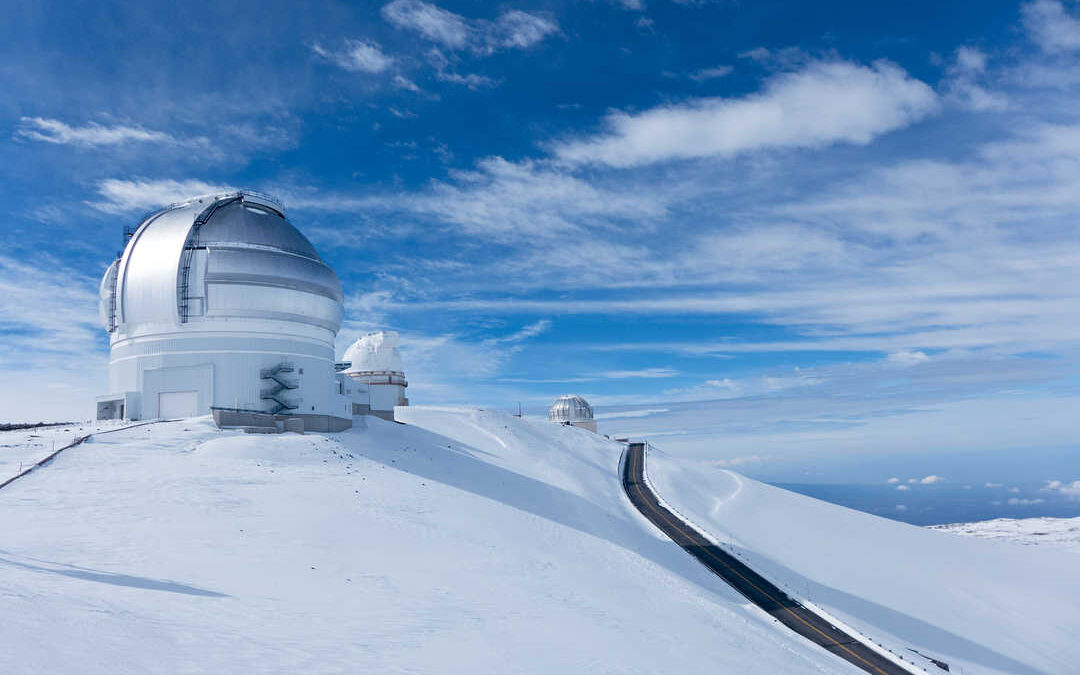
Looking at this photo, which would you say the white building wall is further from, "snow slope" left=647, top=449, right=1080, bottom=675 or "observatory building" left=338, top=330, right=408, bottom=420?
"observatory building" left=338, top=330, right=408, bottom=420

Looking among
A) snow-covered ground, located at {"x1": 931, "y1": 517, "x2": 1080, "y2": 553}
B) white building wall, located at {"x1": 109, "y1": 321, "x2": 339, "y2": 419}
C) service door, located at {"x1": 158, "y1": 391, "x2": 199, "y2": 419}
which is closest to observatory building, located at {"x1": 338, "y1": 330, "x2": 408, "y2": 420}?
white building wall, located at {"x1": 109, "y1": 321, "x2": 339, "y2": 419}

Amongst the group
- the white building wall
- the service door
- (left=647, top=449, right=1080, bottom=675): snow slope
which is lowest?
(left=647, top=449, right=1080, bottom=675): snow slope

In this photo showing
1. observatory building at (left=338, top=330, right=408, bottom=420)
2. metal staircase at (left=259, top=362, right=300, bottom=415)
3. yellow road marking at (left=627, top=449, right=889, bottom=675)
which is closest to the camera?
yellow road marking at (left=627, top=449, right=889, bottom=675)

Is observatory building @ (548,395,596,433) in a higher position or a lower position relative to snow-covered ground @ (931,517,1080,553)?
higher

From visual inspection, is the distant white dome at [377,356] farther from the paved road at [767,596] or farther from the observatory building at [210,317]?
the paved road at [767,596]

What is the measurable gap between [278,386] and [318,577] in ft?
87.8

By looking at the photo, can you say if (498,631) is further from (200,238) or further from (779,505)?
(779,505)

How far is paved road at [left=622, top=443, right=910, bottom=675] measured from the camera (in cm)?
2500

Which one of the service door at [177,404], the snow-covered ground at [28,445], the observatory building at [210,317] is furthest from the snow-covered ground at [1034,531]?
the snow-covered ground at [28,445]

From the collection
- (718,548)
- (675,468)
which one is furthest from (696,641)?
(675,468)

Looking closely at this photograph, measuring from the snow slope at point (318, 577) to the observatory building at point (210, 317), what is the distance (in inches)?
241

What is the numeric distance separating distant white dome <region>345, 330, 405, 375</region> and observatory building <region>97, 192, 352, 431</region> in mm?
32828

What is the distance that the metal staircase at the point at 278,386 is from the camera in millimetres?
37906

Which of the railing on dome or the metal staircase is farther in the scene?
the metal staircase
